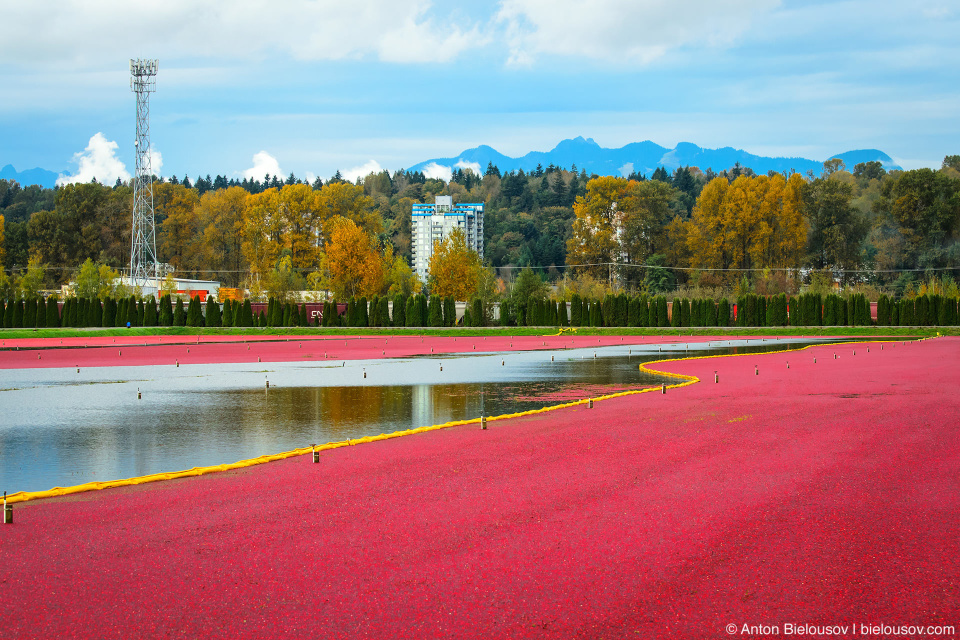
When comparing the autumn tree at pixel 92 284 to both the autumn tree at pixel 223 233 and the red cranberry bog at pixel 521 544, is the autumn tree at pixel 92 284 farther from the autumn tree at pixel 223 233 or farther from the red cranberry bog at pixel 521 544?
the red cranberry bog at pixel 521 544

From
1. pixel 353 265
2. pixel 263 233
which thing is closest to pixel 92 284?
pixel 353 265

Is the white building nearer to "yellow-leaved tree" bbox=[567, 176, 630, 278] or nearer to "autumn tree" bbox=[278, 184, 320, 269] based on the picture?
"autumn tree" bbox=[278, 184, 320, 269]

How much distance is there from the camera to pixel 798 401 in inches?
590

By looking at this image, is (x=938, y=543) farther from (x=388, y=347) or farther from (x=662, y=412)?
(x=388, y=347)

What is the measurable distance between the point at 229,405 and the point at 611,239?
69878mm

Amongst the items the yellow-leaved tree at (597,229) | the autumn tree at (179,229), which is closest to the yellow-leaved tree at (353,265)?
the yellow-leaved tree at (597,229)

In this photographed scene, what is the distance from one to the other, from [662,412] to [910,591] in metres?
8.08

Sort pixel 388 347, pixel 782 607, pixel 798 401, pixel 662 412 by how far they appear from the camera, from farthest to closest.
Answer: pixel 388 347 < pixel 798 401 < pixel 662 412 < pixel 782 607

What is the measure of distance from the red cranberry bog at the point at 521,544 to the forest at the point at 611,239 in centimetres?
4975

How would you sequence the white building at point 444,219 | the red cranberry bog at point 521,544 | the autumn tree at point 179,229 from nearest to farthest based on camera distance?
the red cranberry bog at point 521,544 → the autumn tree at point 179,229 → the white building at point 444,219

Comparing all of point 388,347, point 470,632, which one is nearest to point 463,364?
point 388,347

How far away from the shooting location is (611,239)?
82.4 meters

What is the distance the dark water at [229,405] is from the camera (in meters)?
10.5

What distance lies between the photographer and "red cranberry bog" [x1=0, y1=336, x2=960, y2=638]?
16.9 feet
